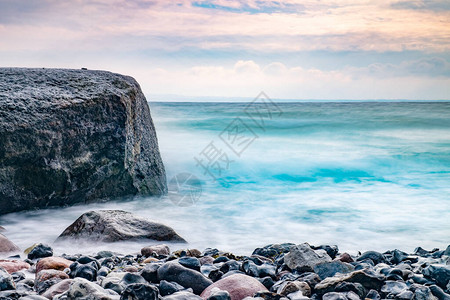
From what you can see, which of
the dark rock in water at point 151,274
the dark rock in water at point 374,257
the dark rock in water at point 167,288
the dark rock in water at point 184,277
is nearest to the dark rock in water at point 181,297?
the dark rock in water at point 167,288

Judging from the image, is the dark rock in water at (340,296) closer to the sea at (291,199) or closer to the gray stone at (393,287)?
the gray stone at (393,287)

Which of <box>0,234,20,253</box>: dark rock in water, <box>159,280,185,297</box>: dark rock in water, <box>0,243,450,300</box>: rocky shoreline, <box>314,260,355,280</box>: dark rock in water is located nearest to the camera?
<box>0,243,450,300</box>: rocky shoreline

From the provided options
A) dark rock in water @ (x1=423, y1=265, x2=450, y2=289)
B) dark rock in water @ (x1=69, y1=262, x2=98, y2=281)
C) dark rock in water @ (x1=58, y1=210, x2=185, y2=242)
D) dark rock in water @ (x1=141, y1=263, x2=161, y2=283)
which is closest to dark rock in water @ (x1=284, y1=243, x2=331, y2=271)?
dark rock in water @ (x1=423, y1=265, x2=450, y2=289)

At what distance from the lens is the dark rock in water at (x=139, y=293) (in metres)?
1.85

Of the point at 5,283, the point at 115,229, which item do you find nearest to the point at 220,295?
the point at 5,283

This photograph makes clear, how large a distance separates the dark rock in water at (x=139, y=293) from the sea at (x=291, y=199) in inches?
70.7

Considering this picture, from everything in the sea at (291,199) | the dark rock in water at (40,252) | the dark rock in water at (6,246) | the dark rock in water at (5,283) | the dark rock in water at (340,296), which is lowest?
the sea at (291,199)

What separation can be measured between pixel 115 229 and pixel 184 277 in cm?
169

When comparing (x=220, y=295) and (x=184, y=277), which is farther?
(x=184, y=277)

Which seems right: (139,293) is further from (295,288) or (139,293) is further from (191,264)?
(295,288)

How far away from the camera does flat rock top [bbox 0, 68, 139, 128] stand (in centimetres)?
443

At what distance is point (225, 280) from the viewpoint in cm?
229

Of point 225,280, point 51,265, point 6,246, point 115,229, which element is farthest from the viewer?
point 115,229

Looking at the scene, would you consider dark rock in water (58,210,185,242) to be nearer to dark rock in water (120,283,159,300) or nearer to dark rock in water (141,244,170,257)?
dark rock in water (141,244,170,257)
